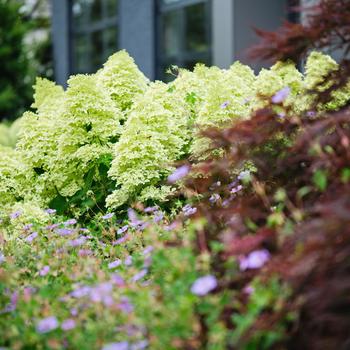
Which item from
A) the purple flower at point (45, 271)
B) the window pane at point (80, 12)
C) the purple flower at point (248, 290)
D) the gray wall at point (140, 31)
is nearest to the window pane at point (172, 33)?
the gray wall at point (140, 31)

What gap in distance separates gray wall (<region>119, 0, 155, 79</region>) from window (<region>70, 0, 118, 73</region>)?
79 centimetres

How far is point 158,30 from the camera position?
13.0 meters

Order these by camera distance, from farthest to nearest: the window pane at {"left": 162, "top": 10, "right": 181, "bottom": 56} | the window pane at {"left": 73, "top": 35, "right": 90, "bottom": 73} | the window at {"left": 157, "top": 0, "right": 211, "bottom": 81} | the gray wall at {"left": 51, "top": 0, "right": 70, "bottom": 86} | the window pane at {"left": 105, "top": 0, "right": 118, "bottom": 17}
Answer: the gray wall at {"left": 51, "top": 0, "right": 70, "bottom": 86}, the window pane at {"left": 73, "top": 35, "right": 90, "bottom": 73}, the window pane at {"left": 105, "top": 0, "right": 118, "bottom": 17}, the window pane at {"left": 162, "top": 10, "right": 181, "bottom": 56}, the window at {"left": 157, "top": 0, "right": 211, "bottom": 81}

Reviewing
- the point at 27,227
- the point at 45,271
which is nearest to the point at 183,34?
the point at 27,227

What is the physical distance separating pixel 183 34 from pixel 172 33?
452 mm

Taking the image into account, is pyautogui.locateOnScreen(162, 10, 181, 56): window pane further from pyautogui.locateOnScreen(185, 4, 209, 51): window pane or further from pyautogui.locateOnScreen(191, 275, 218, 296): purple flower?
pyautogui.locateOnScreen(191, 275, 218, 296): purple flower

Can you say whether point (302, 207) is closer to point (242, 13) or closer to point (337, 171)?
point (337, 171)

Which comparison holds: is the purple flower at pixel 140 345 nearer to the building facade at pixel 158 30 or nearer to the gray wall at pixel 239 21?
the building facade at pixel 158 30

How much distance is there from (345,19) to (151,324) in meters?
1.49

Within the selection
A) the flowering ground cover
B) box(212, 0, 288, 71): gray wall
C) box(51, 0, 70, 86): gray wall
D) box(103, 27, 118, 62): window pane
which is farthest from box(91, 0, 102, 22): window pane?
the flowering ground cover

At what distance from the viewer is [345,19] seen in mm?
2719

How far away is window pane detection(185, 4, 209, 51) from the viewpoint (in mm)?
11609

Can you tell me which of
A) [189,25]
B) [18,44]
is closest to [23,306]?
[189,25]

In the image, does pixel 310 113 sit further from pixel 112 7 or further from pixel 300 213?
pixel 112 7
